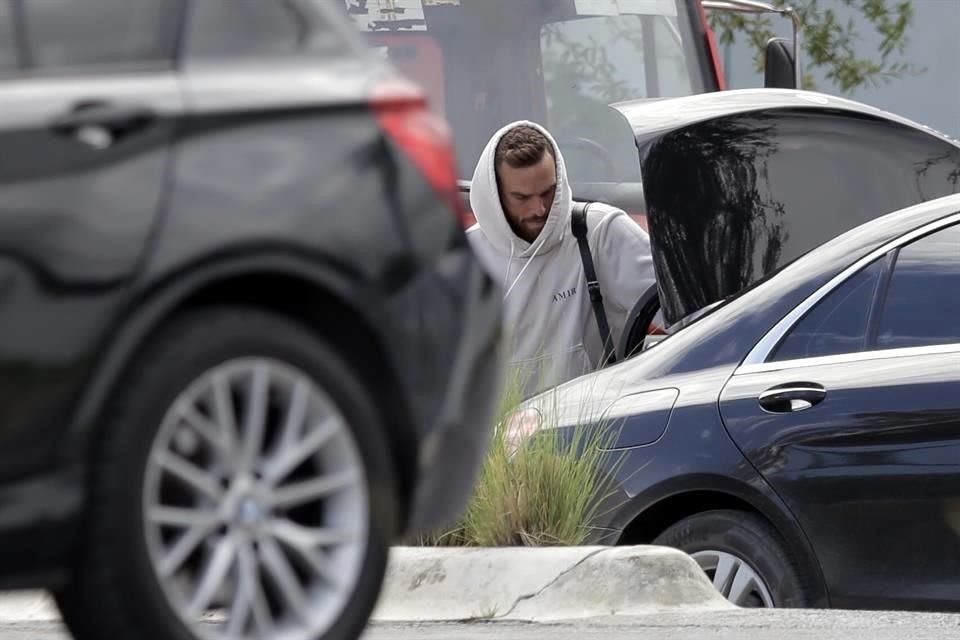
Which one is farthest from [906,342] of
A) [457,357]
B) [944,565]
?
[457,357]

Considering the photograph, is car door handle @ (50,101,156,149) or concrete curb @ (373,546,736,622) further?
concrete curb @ (373,546,736,622)

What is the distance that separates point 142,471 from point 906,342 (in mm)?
3727

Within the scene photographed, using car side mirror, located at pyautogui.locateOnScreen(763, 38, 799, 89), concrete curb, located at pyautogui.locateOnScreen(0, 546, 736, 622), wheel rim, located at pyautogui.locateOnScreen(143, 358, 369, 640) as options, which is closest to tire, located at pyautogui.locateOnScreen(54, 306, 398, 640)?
wheel rim, located at pyautogui.locateOnScreen(143, 358, 369, 640)

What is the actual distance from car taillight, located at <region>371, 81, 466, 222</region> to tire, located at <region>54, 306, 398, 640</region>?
37 cm

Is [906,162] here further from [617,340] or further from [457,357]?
[457,357]

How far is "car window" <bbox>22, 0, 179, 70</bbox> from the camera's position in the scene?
3.86 m

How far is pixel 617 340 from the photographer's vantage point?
891 cm

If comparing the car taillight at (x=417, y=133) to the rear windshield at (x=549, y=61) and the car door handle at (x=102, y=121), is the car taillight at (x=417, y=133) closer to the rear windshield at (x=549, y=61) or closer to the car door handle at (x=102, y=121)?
the car door handle at (x=102, y=121)

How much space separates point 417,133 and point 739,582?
3173 millimetres

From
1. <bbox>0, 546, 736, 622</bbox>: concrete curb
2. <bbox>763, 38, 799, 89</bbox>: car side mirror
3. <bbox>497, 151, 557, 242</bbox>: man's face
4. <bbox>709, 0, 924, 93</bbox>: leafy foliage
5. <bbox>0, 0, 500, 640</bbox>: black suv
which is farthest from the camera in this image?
<bbox>709, 0, 924, 93</bbox>: leafy foliage

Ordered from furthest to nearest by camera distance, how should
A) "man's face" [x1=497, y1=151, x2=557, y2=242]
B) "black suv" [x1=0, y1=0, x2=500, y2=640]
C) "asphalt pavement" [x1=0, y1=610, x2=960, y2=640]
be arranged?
"man's face" [x1=497, y1=151, x2=557, y2=242], "asphalt pavement" [x1=0, y1=610, x2=960, y2=640], "black suv" [x1=0, y1=0, x2=500, y2=640]

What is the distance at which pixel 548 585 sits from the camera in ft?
21.0

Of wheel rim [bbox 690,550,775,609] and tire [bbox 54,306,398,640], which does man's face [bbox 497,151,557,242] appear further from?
tire [bbox 54,306,398,640]

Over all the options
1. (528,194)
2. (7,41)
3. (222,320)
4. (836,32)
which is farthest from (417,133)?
(836,32)
